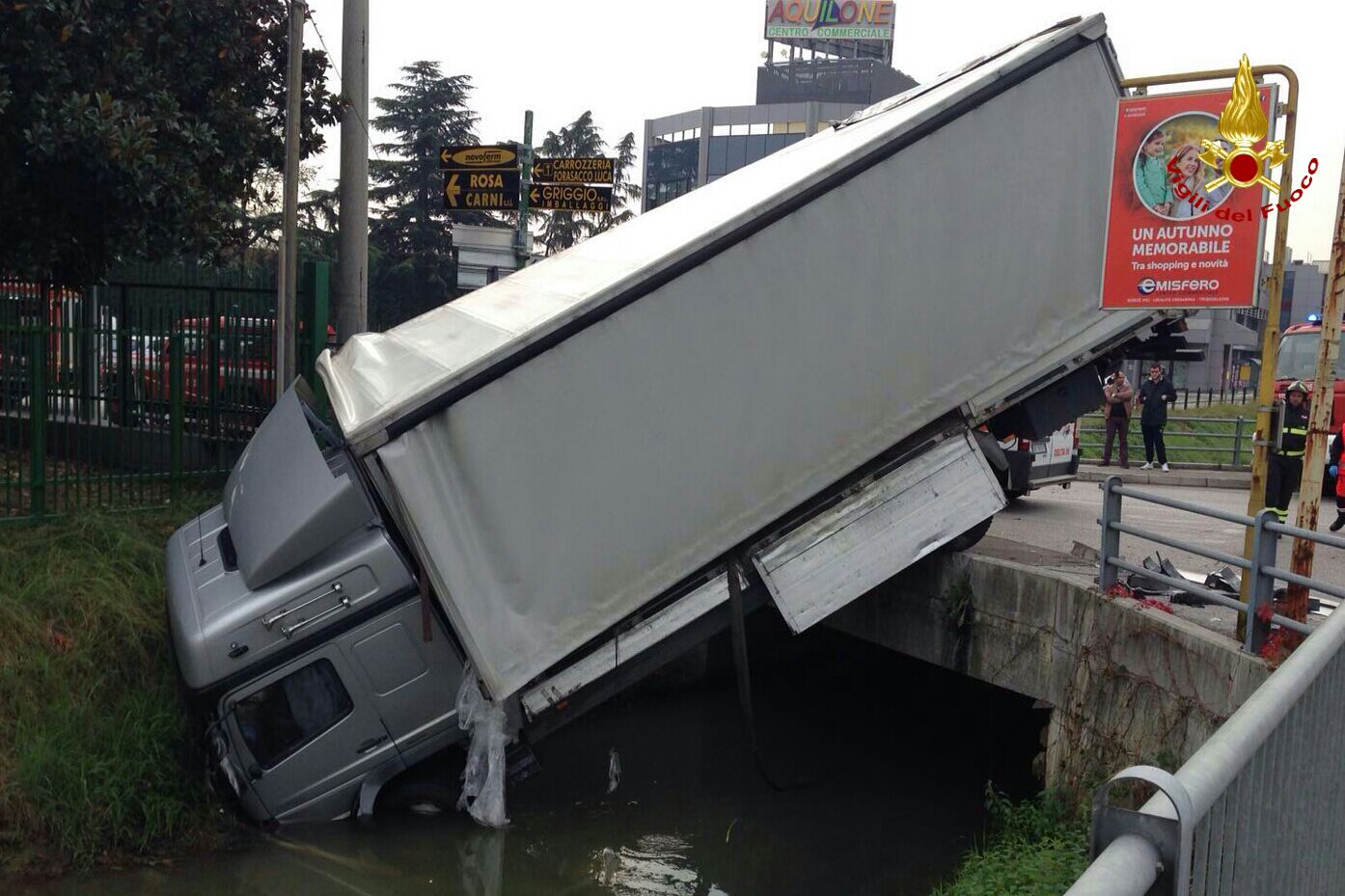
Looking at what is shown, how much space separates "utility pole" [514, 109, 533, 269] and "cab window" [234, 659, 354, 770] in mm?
6360

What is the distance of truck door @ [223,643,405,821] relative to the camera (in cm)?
768

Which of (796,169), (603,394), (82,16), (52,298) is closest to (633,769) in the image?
(603,394)

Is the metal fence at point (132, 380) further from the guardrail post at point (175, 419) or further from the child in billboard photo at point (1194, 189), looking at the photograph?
the child in billboard photo at point (1194, 189)

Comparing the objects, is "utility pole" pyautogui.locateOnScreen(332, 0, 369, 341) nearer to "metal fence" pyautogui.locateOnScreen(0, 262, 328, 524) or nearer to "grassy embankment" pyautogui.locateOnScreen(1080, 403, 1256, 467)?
"metal fence" pyautogui.locateOnScreen(0, 262, 328, 524)

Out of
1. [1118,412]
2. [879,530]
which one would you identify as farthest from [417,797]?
[1118,412]

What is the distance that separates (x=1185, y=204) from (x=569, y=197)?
272 inches

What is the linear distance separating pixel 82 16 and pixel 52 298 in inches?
87.7

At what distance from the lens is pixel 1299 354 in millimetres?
20703

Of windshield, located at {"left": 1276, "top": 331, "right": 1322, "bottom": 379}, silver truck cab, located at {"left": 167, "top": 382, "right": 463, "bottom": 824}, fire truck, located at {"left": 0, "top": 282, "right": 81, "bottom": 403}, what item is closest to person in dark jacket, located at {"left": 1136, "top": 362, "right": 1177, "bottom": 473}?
windshield, located at {"left": 1276, "top": 331, "right": 1322, "bottom": 379}

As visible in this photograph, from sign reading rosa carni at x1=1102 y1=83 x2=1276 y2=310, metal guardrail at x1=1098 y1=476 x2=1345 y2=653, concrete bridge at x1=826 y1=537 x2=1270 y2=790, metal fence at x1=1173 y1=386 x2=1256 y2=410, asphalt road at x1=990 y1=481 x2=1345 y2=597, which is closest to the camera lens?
metal guardrail at x1=1098 y1=476 x2=1345 y2=653

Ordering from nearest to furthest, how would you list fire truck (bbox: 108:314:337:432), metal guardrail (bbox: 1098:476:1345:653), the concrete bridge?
metal guardrail (bbox: 1098:476:1345:653), the concrete bridge, fire truck (bbox: 108:314:337:432)

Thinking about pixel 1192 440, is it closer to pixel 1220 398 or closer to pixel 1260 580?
pixel 1220 398

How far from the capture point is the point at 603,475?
7.16 m

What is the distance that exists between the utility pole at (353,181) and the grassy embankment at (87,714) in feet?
9.35
